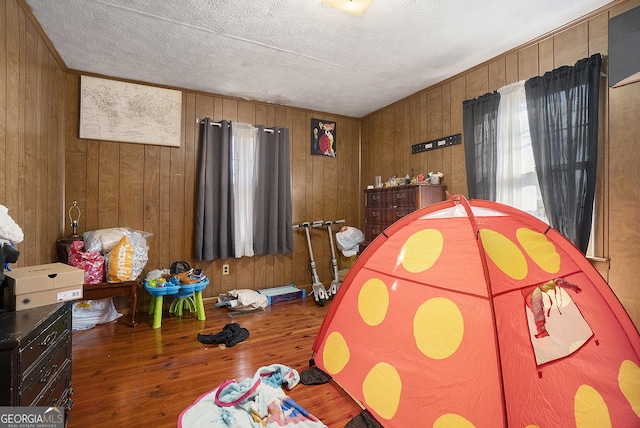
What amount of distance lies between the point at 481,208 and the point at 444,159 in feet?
4.58

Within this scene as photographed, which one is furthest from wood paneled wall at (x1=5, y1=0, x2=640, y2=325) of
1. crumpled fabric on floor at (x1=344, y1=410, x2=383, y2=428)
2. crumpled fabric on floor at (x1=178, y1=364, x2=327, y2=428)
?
Result: crumpled fabric on floor at (x1=344, y1=410, x2=383, y2=428)

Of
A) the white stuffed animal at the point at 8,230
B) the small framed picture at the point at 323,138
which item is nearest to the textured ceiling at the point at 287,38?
the small framed picture at the point at 323,138

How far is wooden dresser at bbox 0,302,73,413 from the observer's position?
1012 millimetres

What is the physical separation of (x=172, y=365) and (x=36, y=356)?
0.97 meters

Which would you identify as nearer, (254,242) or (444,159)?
(444,159)

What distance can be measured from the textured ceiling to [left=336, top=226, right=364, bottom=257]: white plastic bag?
5.81 ft

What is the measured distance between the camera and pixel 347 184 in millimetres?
4188

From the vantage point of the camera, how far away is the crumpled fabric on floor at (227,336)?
7.66 feet

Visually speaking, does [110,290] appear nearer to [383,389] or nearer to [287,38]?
[383,389]

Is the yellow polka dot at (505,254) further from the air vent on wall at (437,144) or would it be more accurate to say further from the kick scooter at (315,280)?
the kick scooter at (315,280)

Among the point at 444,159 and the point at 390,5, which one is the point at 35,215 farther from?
the point at 444,159

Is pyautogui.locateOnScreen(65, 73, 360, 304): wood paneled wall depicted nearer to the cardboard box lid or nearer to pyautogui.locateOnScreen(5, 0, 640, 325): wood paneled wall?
pyautogui.locateOnScreen(5, 0, 640, 325): wood paneled wall

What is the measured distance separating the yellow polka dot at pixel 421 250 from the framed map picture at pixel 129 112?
2678mm

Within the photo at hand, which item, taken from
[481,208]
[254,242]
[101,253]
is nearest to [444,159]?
[481,208]
